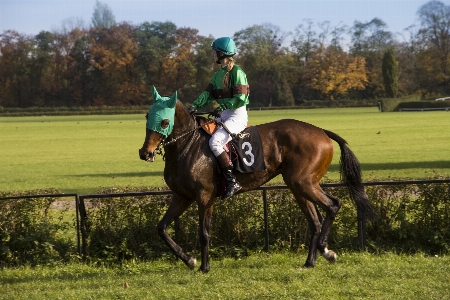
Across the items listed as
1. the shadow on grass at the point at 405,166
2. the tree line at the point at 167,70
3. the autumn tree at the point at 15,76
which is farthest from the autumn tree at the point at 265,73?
the shadow on grass at the point at 405,166

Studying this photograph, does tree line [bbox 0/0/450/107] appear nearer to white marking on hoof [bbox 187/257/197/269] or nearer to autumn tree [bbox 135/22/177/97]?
autumn tree [bbox 135/22/177/97]

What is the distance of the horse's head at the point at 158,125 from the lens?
644 centimetres

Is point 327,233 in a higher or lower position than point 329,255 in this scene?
higher

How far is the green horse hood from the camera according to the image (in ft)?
21.2

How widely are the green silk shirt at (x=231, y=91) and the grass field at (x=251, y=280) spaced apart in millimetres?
1624

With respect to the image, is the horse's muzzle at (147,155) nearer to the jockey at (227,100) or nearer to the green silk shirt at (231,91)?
the jockey at (227,100)

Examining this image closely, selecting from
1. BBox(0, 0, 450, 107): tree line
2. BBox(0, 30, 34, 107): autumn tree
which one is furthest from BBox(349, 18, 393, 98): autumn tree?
BBox(0, 30, 34, 107): autumn tree

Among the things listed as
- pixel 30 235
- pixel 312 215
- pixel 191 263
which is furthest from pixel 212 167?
pixel 30 235

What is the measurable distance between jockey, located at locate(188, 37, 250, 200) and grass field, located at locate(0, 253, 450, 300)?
2.89ft

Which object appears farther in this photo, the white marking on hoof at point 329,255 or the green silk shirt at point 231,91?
the white marking on hoof at point 329,255

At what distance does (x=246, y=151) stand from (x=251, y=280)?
52.3 inches

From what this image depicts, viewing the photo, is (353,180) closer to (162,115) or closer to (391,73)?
(162,115)

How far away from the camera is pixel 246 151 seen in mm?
6801

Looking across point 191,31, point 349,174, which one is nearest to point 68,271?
point 349,174
